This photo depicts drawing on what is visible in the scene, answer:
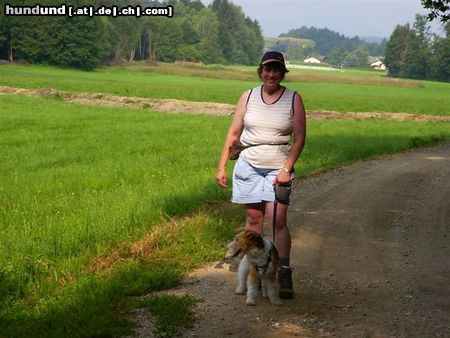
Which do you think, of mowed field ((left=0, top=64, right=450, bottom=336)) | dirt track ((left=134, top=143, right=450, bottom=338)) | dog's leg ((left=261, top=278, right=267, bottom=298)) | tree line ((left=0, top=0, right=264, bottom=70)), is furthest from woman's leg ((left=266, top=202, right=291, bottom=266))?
tree line ((left=0, top=0, right=264, bottom=70))

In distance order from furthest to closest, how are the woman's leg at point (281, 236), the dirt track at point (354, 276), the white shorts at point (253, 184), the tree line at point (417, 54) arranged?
the tree line at point (417, 54)
the woman's leg at point (281, 236)
the white shorts at point (253, 184)
the dirt track at point (354, 276)

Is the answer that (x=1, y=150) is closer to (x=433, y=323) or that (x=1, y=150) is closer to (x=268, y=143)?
(x=268, y=143)

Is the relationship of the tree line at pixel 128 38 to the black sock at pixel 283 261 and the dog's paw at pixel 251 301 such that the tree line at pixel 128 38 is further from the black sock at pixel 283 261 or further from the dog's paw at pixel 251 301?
the dog's paw at pixel 251 301

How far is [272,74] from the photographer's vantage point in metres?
5.63

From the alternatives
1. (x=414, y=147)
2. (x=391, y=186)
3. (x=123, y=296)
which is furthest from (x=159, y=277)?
(x=414, y=147)

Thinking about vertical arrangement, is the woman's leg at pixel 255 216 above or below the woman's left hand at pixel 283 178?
below

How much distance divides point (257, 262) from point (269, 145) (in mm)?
1068

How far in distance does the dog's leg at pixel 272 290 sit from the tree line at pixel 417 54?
110m

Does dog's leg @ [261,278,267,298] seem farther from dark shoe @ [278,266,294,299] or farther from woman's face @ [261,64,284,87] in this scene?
woman's face @ [261,64,284,87]

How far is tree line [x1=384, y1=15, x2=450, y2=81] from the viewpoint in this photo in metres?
118

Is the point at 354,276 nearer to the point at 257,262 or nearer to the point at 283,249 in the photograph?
the point at 283,249

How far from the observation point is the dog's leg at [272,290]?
224 inches

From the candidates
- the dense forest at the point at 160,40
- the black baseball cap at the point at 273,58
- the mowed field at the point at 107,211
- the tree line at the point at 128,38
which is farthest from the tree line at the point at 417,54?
the black baseball cap at the point at 273,58

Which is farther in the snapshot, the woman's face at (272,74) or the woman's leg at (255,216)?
the woman's leg at (255,216)
